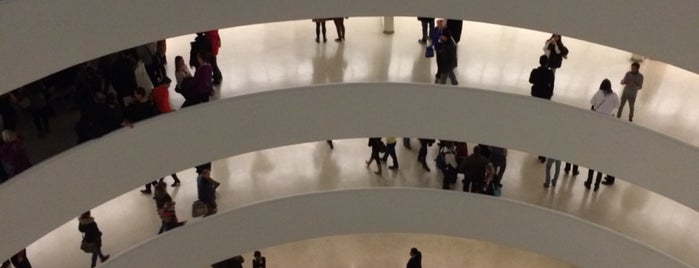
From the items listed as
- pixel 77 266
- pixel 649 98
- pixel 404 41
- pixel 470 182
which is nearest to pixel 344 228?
pixel 470 182

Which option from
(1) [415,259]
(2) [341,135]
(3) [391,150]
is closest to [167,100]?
(2) [341,135]

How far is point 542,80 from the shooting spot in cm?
1722

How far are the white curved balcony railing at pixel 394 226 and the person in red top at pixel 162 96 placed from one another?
3026 millimetres

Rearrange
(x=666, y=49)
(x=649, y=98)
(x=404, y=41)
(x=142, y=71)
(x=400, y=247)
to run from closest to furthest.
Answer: (x=666, y=49) < (x=142, y=71) < (x=649, y=98) < (x=404, y=41) < (x=400, y=247)

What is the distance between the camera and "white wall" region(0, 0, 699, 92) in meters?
13.7

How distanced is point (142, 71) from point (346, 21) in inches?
245

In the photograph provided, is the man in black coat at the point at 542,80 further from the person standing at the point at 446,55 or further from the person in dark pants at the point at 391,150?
the person in dark pants at the point at 391,150

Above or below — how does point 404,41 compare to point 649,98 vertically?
above

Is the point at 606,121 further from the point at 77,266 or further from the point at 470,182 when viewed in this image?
the point at 77,266

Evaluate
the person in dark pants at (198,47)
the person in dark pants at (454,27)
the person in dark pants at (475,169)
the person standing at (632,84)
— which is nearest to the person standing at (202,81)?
the person in dark pants at (198,47)

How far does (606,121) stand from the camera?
54.9 ft

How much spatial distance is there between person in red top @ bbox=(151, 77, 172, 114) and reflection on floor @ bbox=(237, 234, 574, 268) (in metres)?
7.10

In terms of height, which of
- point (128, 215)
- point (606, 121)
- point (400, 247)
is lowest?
point (400, 247)

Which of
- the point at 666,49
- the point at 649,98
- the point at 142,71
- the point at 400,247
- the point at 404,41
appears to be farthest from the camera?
the point at 400,247
